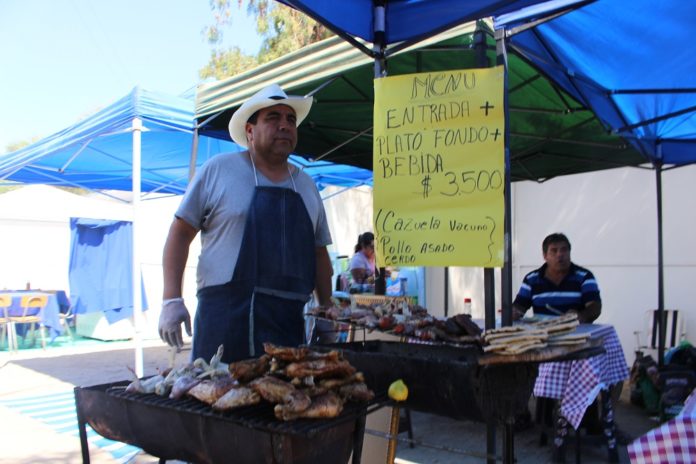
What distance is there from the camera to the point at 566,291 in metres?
4.74

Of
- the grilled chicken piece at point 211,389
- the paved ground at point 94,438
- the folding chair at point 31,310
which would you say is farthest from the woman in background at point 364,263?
the folding chair at point 31,310

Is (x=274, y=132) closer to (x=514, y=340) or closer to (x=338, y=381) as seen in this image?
(x=338, y=381)

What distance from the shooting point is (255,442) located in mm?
1449

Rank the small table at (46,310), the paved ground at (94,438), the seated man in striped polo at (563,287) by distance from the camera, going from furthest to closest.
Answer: the small table at (46,310) < the seated man in striped polo at (563,287) < the paved ground at (94,438)

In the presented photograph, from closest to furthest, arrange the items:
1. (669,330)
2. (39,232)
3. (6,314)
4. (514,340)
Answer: (514,340) → (669,330) → (6,314) → (39,232)

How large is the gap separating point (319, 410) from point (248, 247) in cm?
113

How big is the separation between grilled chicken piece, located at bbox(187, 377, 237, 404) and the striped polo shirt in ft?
12.3

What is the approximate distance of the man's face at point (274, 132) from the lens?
2602 millimetres

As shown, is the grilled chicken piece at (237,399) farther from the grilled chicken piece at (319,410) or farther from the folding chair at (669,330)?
the folding chair at (669,330)

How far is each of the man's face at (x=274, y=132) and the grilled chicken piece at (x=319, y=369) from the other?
4.04 feet

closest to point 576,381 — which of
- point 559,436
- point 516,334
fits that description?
point 559,436

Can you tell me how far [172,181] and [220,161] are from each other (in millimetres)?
8476

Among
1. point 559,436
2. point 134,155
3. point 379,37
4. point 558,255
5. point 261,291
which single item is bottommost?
point 559,436

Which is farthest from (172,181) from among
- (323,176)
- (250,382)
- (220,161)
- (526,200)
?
(250,382)
